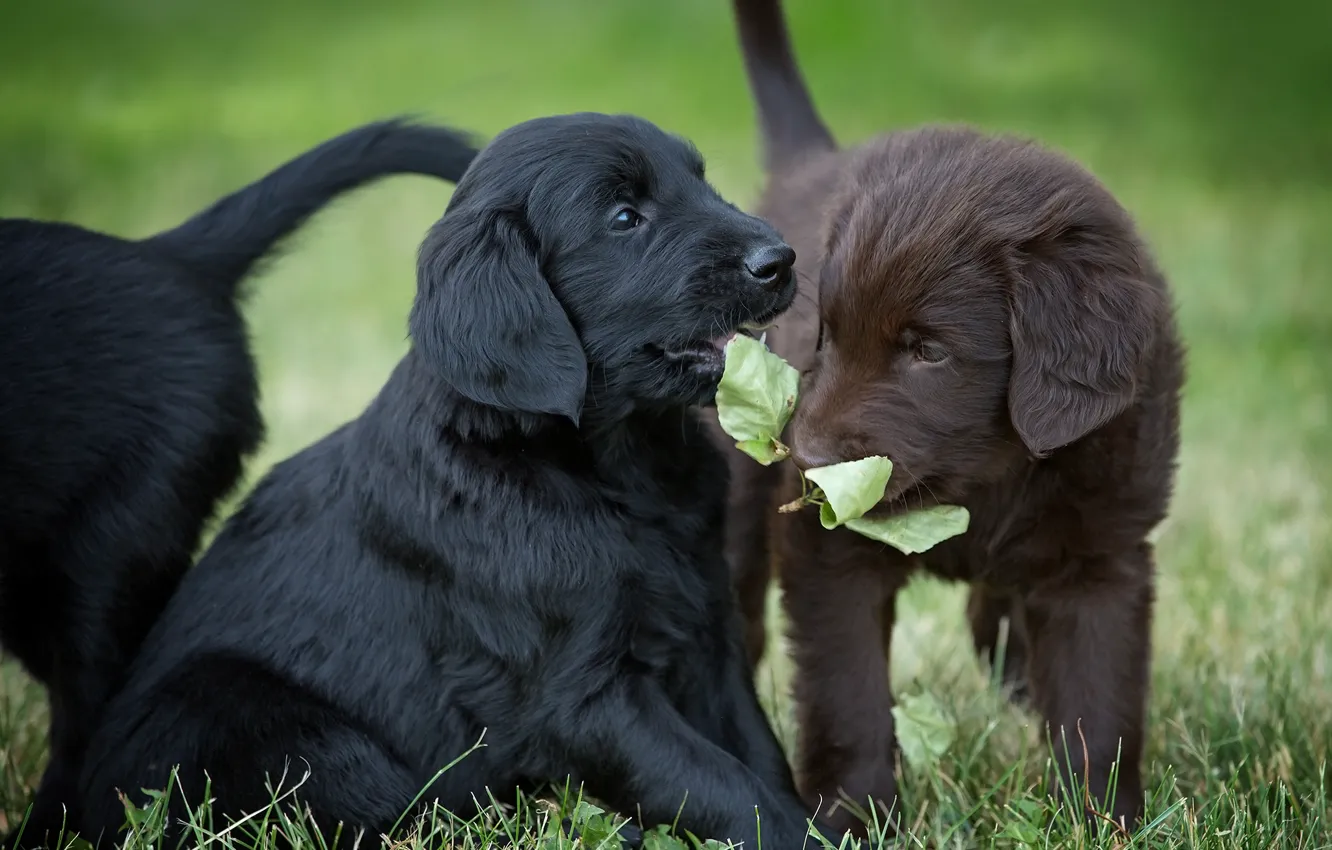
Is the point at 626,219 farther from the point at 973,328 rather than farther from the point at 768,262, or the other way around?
the point at 973,328

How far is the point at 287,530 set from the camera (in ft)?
8.90

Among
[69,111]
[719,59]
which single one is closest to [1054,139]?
[719,59]

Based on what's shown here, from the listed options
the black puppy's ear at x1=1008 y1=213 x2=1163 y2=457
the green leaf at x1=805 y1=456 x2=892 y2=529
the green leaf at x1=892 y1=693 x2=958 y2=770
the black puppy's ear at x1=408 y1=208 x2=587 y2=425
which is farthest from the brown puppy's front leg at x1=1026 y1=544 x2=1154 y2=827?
the black puppy's ear at x1=408 y1=208 x2=587 y2=425

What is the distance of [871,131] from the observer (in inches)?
337

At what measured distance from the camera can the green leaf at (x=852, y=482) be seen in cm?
235

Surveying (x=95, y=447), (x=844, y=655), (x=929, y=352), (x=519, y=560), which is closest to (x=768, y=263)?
(x=929, y=352)

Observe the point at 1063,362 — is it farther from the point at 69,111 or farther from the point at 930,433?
the point at 69,111

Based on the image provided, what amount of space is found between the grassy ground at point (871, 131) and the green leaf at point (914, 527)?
97 cm

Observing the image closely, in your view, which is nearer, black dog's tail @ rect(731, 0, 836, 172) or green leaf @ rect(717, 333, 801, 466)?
green leaf @ rect(717, 333, 801, 466)

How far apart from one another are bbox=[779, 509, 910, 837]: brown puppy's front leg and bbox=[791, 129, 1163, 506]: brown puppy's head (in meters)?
0.22

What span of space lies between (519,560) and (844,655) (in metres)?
0.63

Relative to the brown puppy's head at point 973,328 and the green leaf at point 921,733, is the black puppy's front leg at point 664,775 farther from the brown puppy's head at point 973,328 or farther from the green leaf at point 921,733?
the brown puppy's head at point 973,328

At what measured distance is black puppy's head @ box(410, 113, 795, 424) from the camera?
2373mm

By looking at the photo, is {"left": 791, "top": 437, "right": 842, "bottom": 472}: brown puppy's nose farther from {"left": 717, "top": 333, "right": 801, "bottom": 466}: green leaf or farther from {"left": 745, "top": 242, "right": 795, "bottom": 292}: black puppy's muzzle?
{"left": 745, "top": 242, "right": 795, "bottom": 292}: black puppy's muzzle
